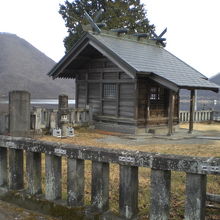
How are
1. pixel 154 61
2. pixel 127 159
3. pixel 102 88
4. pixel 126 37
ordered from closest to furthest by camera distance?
pixel 127 159, pixel 154 61, pixel 102 88, pixel 126 37

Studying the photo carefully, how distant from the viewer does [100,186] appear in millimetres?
3879

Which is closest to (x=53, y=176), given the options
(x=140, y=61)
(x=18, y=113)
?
(x=18, y=113)

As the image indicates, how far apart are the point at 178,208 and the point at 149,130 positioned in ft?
38.8

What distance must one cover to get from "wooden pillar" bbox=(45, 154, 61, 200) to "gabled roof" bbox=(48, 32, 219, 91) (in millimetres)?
10771

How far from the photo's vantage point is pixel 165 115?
59.1 feet

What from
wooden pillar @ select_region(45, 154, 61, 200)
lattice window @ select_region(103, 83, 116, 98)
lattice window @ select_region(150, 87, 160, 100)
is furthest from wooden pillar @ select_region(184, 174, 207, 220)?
lattice window @ select_region(103, 83, 116, 98)

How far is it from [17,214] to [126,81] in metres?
12.7

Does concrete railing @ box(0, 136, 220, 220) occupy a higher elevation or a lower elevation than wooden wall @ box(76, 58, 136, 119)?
lower

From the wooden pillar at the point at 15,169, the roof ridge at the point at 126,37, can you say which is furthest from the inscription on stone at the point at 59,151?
the roof ridge at the point at 126,37

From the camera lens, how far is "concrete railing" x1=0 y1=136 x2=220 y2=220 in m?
3.23

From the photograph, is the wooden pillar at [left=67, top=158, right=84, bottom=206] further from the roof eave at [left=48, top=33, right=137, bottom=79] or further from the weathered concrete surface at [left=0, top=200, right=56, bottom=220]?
the roof eave at [left=48, top=33, right=137, bottom=79]

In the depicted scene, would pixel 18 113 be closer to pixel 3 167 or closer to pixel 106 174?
pixel 3 167

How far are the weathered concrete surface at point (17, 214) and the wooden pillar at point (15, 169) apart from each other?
1.12 feet

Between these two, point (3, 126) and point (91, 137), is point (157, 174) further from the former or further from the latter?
point (91, 137)
